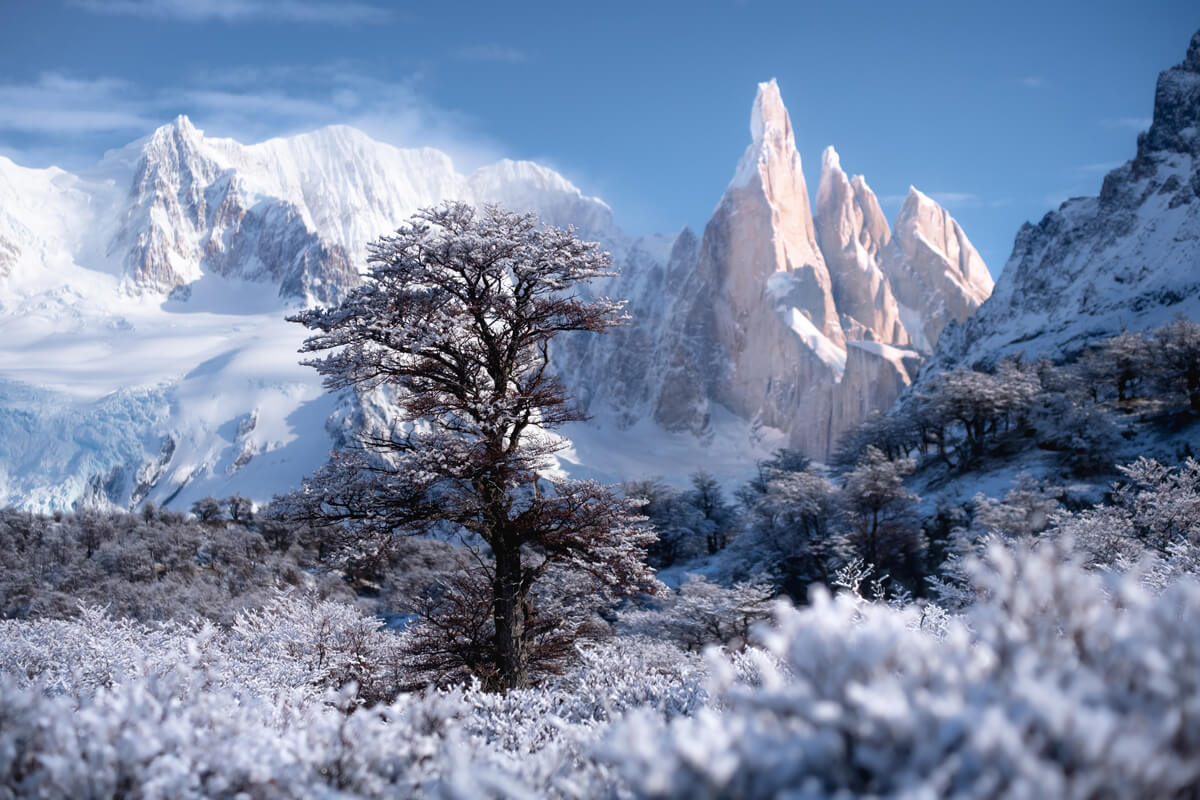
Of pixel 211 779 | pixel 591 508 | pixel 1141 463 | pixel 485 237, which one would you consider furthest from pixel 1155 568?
pixel 1141 463

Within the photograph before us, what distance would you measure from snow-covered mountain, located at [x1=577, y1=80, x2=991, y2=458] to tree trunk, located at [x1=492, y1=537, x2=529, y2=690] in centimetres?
10732

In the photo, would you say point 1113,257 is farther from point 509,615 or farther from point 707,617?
point 509,615

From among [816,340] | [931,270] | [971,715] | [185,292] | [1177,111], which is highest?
[1177,111]

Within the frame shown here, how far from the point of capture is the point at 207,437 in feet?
314

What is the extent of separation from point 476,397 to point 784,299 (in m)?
119

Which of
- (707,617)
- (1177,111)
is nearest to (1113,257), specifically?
(1177,111)

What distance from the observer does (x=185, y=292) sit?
141625 millimetres

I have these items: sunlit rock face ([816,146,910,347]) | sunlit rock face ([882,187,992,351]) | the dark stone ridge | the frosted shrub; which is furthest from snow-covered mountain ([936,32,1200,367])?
the frosted shrub

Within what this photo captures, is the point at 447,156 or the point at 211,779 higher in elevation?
the point at 447,156

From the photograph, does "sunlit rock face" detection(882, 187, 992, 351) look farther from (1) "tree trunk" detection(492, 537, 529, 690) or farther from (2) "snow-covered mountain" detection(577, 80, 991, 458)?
(1) "tree trunk" detection(492, 537, 529, 690)

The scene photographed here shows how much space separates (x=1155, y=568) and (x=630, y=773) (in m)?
12.5

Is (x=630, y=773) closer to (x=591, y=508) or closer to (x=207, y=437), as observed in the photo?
(x=591, y=508)

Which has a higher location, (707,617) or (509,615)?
(509,615)

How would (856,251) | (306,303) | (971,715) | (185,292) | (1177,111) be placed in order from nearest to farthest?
(971,715), (1177,111), (856,251), (306,303), (185,292)
